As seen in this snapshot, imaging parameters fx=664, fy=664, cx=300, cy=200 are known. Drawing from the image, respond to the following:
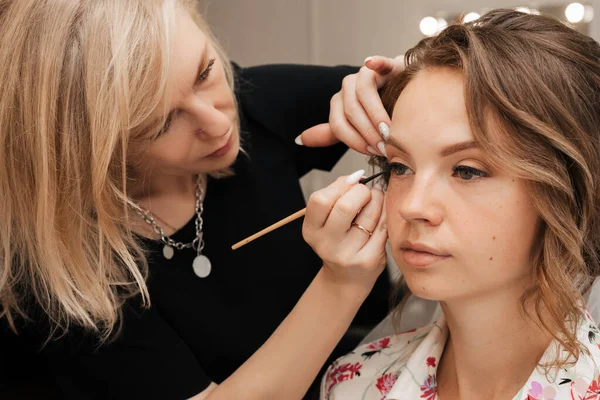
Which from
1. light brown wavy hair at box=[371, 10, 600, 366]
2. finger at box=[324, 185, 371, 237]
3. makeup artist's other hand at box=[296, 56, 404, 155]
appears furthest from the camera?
makeup artist's other hand at box=[296, 56, 404, 155]

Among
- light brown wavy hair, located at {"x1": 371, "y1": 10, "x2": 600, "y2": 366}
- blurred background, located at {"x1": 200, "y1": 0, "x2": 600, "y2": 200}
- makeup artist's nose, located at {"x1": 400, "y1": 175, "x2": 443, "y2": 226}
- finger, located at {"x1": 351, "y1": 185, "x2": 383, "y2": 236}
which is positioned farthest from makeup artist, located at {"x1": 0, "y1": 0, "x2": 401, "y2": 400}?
blurred background, located at {"x1": 200, "y1": 0, "x2": 600, "y2": 200}

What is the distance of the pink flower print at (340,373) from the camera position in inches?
56.7

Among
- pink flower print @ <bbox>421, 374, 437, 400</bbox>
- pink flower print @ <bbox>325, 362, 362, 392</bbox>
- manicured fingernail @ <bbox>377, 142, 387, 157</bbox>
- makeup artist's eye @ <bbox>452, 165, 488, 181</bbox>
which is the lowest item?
pink flower print @ <bbox>325, 362, 362, 392</bbox>

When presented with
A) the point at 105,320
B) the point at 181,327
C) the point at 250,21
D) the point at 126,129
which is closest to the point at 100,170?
the point at 126,129

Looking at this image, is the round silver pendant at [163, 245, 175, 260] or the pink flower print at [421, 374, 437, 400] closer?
the pink flower print at [421, 374, 437, 400]

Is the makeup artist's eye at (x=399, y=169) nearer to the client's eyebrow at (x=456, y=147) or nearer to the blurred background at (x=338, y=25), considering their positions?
the client's eyebrow at (x=456, y=147)

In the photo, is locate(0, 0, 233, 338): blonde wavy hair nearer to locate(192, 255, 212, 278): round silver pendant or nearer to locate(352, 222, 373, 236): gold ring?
locate(192, 255, 212, 278): round silver pendant

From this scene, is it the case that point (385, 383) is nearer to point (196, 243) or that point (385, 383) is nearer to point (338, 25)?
point (196, 243)

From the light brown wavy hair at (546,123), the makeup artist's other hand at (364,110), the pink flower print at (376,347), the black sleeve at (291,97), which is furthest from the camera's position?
the black sleeve at (291,97)

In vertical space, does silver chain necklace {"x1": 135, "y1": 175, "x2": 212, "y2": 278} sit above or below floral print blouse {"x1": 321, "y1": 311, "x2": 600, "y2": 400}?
above

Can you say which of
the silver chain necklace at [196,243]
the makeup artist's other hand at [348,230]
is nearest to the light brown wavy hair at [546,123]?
the makeup artist's other hand at [348,230]

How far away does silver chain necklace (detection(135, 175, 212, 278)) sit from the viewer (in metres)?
1.45

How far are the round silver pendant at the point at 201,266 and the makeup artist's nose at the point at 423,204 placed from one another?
21.9 inches

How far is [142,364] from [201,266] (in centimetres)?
25
